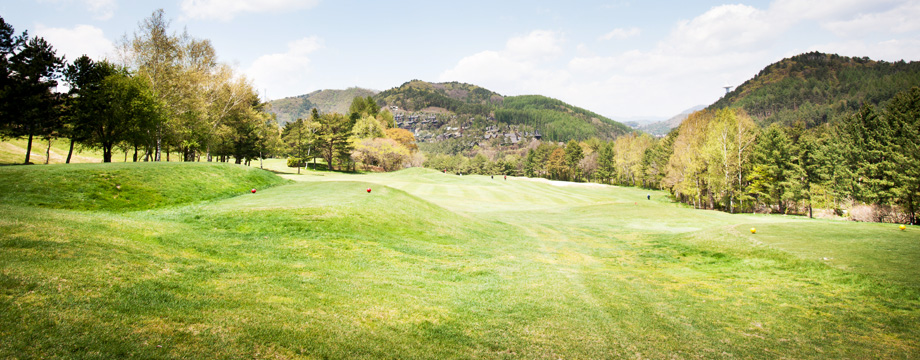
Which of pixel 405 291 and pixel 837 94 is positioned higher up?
pixel 837 94

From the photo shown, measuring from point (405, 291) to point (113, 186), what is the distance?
17.4 m

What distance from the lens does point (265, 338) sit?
4766mm

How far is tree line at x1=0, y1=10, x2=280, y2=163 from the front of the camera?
97.1ft

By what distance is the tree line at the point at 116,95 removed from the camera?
29609 mm

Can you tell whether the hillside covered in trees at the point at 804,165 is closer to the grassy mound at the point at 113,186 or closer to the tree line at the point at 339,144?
the grassy mound at the point at 113,186

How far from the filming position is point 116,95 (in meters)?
30.6

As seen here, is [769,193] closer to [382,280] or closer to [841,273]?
[841,273]

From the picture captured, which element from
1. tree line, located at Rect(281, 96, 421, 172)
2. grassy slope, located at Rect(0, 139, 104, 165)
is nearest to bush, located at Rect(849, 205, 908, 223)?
tree line, located at Rect(281, 96, 421, 172)

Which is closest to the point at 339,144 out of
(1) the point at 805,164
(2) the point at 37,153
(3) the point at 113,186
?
(2) the point at 37,153

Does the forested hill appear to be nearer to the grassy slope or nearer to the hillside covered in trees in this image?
the hillside covered in trees

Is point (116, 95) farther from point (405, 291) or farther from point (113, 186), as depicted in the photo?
point (405, 291)

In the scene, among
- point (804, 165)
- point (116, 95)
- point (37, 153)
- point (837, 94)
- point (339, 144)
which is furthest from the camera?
point (837, 94)

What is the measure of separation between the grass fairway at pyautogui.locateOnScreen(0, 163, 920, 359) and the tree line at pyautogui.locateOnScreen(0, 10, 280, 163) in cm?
1843

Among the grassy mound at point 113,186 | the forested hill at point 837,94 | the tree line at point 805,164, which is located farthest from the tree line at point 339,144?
the forested hill at point 837,94
